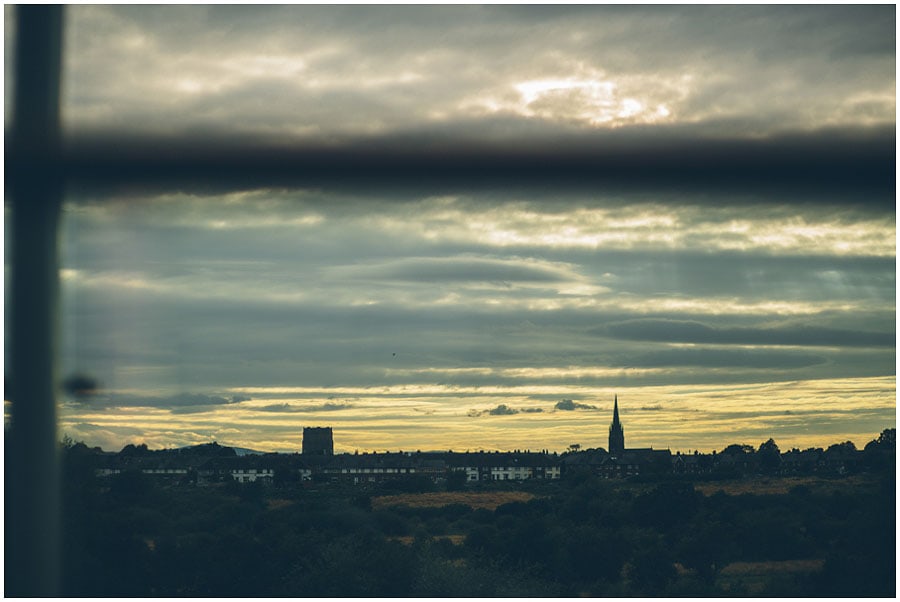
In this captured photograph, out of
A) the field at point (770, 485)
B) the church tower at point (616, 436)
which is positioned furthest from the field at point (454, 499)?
the field at point (770, 485)

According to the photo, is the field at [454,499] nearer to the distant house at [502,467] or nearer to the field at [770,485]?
the distant house at [502,467]

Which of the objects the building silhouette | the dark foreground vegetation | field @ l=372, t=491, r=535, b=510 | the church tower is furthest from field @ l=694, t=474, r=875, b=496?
the building silhouette

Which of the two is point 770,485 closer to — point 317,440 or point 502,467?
point 502,467

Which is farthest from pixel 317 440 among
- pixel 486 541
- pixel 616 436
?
pixel 616 436

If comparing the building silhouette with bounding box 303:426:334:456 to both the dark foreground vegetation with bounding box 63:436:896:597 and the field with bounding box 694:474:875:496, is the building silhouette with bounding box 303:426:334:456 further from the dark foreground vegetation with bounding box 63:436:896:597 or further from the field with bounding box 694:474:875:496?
the field with bounding box 694:474:875:496

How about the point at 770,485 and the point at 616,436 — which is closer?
the point at 616,436

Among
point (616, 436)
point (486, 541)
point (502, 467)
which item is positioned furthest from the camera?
point (502, 467)

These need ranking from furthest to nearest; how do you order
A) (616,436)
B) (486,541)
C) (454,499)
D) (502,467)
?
(502,467) → (454,499) → (616,436) → (486,541)
